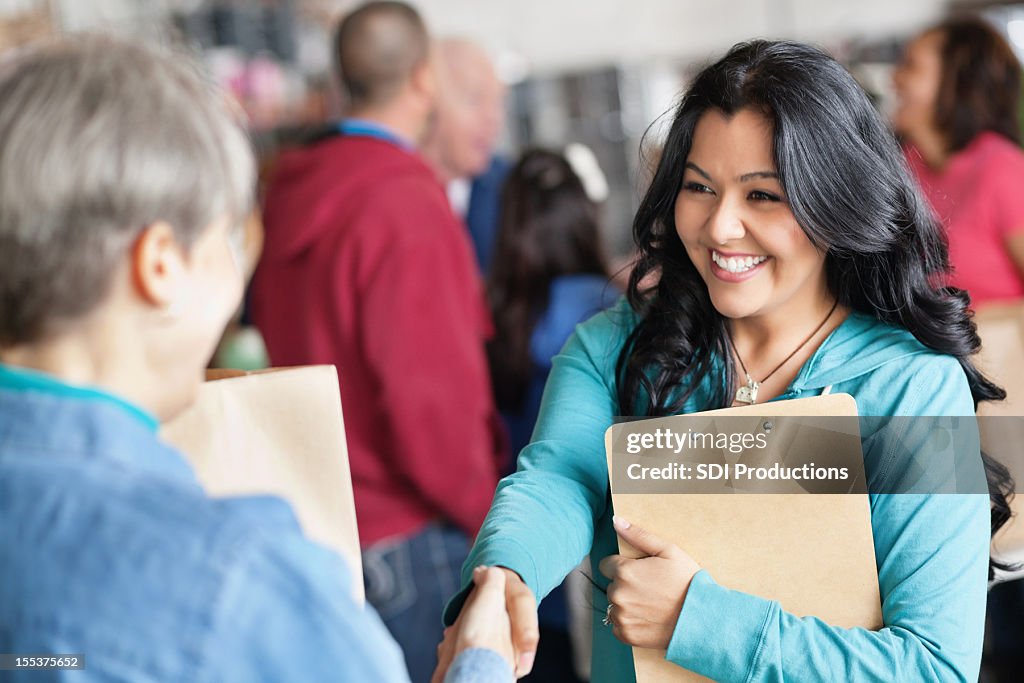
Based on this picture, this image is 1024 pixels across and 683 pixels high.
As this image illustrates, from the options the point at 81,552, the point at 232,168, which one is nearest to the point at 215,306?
the point at 232,168

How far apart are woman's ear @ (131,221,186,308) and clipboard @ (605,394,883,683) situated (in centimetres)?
48

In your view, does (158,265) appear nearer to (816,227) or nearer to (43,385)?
(43,385)

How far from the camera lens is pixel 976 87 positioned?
9.09 ft

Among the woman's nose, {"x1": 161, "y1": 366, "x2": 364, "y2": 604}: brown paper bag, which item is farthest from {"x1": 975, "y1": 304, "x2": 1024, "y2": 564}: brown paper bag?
{"x1": 161, "y1": 366, "x2": 364, "y2": 604}: brown paper bag

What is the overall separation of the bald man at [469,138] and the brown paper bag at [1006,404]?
1996 millimetres

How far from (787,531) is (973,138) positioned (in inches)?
79.9

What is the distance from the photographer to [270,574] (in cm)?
68

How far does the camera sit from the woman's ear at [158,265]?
0.72 m

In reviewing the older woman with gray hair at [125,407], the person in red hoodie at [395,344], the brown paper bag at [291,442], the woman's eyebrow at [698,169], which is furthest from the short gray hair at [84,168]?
the person in red hoodie at [395,344]

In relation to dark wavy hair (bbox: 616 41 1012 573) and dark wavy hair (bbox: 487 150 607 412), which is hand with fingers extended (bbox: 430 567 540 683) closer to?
dark wavy hair (bbox: 616 41 1012 573)

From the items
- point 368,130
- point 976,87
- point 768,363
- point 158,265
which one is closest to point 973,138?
point 976,87

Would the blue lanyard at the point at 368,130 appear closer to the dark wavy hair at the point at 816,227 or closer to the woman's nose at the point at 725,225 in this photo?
the dark wavy hair at the point at 816,227

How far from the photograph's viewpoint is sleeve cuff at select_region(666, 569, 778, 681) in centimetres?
104

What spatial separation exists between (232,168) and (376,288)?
1.33 metres
